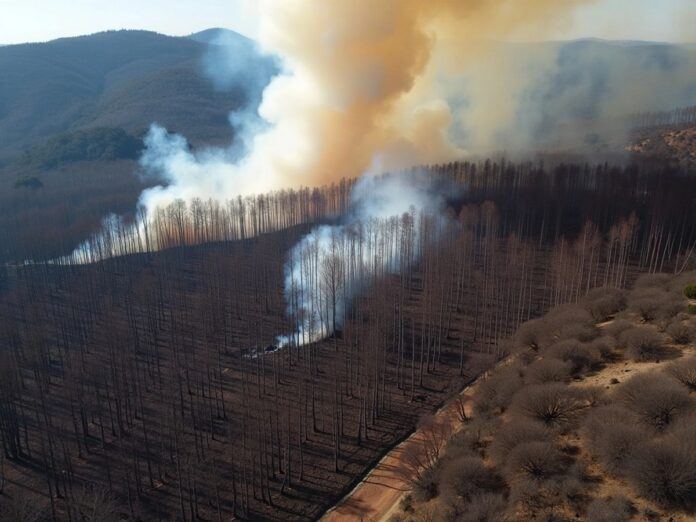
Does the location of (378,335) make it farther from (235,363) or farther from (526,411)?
(526,411)

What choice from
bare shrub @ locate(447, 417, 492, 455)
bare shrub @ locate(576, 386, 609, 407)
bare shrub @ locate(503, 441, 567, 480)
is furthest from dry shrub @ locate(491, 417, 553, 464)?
bare shrub @ locate(576, 386, 609, 407)

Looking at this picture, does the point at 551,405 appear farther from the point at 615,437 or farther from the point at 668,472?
the point at 668,472

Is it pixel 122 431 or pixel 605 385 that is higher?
pixel 605 385

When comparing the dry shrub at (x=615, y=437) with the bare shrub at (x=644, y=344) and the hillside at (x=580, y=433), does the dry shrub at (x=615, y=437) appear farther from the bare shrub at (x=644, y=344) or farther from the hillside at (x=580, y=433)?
the bare shrub at (x=644, y=344)

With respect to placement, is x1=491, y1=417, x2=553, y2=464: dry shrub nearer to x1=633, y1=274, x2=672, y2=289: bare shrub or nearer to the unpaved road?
the unpaved road

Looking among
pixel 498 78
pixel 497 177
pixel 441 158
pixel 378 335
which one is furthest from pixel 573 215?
pixel 498 78

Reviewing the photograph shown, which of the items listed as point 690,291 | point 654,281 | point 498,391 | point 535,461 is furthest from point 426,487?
point 654,281
